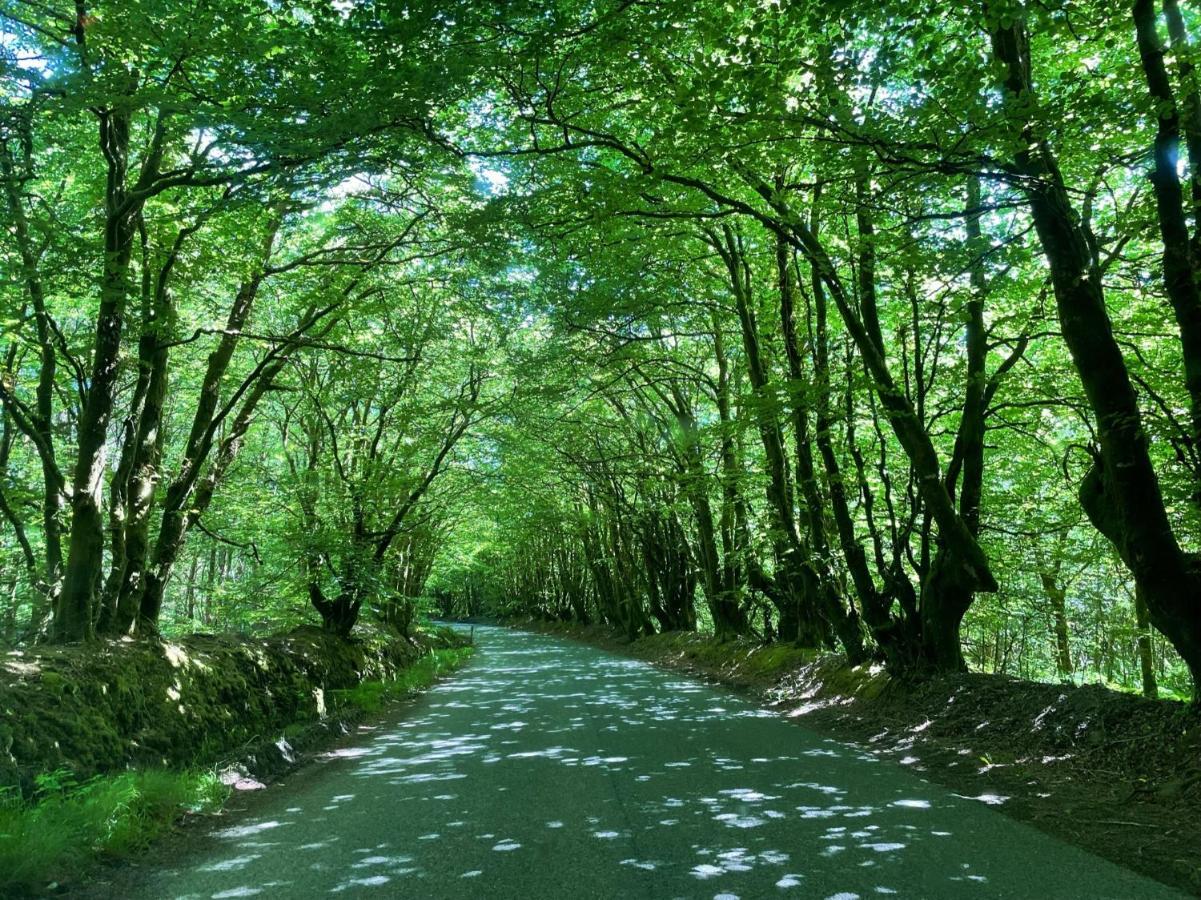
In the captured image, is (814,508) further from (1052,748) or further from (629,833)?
(629,833)

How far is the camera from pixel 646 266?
40.9 feet

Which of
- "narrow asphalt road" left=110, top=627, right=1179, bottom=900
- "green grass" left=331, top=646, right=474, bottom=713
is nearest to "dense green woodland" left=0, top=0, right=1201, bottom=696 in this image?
"green grass" left=331, top=646, right=474, bottom=713

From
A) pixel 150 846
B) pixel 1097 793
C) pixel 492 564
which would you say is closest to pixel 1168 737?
pixel 1097 793

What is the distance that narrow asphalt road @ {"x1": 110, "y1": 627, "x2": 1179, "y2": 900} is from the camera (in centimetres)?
404

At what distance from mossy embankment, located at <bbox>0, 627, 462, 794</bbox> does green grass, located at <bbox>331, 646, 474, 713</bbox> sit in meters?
0.37

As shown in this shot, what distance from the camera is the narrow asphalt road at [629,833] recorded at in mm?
4035

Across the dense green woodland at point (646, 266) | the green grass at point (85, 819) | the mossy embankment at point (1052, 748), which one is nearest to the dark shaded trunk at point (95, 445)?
the dense green woodland at point (646, 266)

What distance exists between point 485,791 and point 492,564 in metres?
59.0

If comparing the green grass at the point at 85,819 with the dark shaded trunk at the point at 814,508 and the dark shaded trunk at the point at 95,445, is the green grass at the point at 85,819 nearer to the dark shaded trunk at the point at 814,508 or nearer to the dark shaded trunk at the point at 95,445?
the dark shaded trunk at the point at 95,445

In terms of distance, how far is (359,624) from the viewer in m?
20.9

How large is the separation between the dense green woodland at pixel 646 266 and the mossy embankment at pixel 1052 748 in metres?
0.69

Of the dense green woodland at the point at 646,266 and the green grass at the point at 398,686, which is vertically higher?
the dense green woodland at the point at 646,266

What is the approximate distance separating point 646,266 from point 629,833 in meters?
9.37

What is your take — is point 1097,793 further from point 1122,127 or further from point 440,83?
point 440,83
